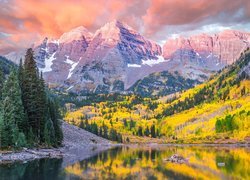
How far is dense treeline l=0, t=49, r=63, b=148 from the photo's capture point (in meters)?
87.7

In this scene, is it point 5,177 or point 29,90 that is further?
point 29,90

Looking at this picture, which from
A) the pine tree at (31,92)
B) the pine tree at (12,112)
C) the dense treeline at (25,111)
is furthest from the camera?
the pine tree at (31,92)

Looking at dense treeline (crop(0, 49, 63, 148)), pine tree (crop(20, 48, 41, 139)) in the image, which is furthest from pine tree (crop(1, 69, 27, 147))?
pine tree (crop(20, 48, 41, 139))

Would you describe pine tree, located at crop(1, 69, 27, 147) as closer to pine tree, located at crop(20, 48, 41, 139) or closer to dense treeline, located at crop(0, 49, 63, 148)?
dense treeline, located at crop(0, 49, 63, 148)

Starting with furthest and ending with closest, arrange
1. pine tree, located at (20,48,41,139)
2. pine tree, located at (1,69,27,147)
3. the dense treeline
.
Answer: pine tree, located at (20,48,41,139) < the dense treeline < pine tree, located at (1,69,27,147)

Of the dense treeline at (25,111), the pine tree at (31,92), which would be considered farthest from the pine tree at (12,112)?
the pine tree at (31,92)

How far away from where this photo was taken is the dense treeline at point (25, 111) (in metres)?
87.7

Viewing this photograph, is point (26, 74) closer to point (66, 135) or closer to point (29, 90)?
point (29, 90)

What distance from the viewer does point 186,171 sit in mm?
69500

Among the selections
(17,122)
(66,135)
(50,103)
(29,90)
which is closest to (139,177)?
(17,122)

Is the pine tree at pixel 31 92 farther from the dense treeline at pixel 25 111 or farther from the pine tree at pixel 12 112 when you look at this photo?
the pine tree at pixel 12 112

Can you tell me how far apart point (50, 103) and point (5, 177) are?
8495 cm

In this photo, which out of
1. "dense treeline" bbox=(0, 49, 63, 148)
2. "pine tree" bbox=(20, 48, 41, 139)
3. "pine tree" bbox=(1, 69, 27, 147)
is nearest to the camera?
"pine tree" bbox=(1, 69, 27, 147)

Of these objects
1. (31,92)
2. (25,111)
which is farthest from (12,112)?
(31,92)
